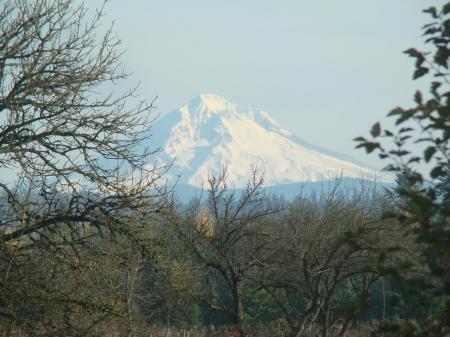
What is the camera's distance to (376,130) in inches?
164

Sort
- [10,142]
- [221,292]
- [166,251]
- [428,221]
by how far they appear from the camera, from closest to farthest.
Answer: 1. [428,221]
2. [10,142]
3. [166,251]
4. [221,292]

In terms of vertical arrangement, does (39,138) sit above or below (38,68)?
below

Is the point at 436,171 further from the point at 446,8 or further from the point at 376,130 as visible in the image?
the point at 446,8

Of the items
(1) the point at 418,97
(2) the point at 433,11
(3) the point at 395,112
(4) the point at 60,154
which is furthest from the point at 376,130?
(4) the point at 60,154

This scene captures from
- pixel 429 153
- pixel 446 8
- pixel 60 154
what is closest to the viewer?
pixel 429 153

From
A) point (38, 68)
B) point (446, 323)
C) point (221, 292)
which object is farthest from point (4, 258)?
point (221, 292)

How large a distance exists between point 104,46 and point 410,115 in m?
11.4

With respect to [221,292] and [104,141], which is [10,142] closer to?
[104,141]

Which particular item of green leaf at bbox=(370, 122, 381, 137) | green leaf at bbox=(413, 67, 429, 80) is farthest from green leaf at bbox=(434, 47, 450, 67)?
green leaf at bbox=(370, 122, 381, 137)

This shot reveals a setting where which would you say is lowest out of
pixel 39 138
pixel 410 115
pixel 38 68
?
pixel 410 115

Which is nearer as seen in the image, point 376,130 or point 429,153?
point 429,153

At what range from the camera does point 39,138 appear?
13.8 metres

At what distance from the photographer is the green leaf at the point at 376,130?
164 inches

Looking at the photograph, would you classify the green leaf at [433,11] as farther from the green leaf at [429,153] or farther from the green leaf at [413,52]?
the green leaf at [429,153]
